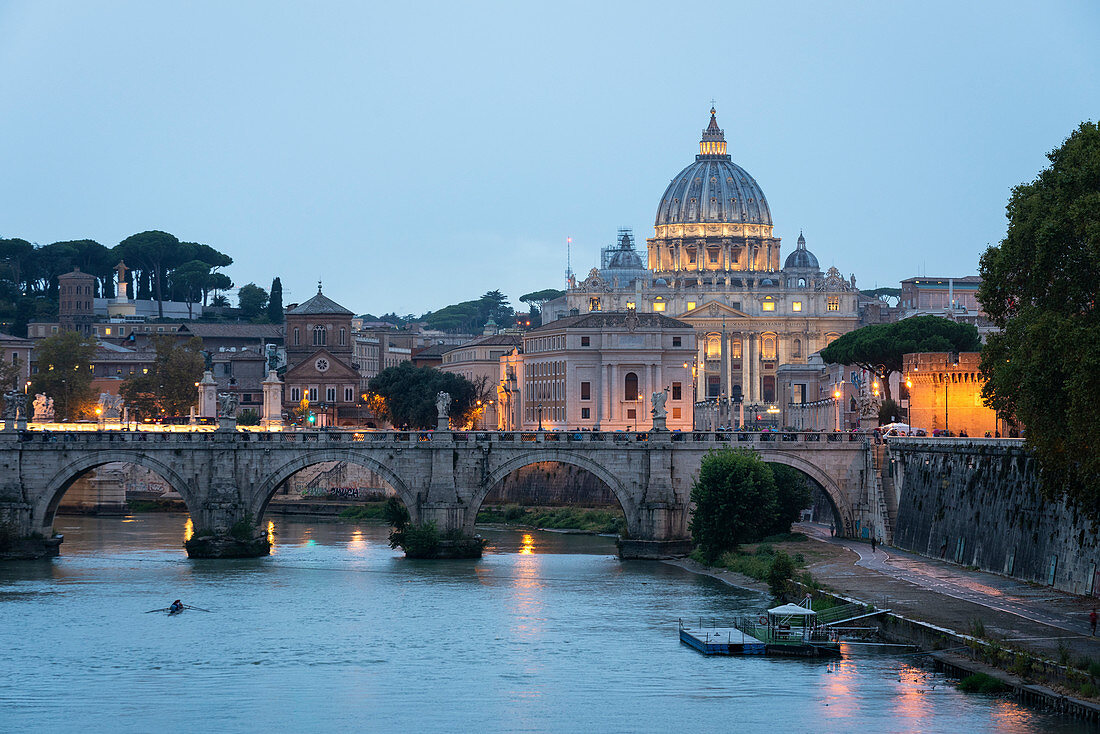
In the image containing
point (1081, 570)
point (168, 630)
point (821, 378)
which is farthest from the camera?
point (821, 378)

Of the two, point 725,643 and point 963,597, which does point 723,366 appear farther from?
point 725,643

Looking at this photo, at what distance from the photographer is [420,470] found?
67875 millimetres

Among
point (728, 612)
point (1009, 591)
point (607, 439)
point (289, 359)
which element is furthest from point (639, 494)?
point (289, 359)

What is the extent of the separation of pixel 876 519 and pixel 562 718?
29105mm

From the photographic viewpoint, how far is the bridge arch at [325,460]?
6800 centimetres

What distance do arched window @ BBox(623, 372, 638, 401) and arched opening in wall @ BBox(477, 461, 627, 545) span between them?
17438 mm

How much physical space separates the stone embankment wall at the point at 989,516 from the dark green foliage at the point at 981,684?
7.30 metres

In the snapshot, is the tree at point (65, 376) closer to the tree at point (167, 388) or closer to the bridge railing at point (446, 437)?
the tree at point (167, 388)

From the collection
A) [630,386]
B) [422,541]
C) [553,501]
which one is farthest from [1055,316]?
[630,386]

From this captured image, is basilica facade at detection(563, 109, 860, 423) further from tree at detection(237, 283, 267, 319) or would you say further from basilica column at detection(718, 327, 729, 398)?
tree at detection(237, 283, 267, 319)

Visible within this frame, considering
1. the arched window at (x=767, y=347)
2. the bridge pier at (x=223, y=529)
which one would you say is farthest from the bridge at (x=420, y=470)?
the arched window at (x=767, y=347)

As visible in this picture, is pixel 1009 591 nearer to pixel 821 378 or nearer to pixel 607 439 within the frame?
pixel 607 439

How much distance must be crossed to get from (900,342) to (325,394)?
183 ft

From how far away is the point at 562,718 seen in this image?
3938 cm
